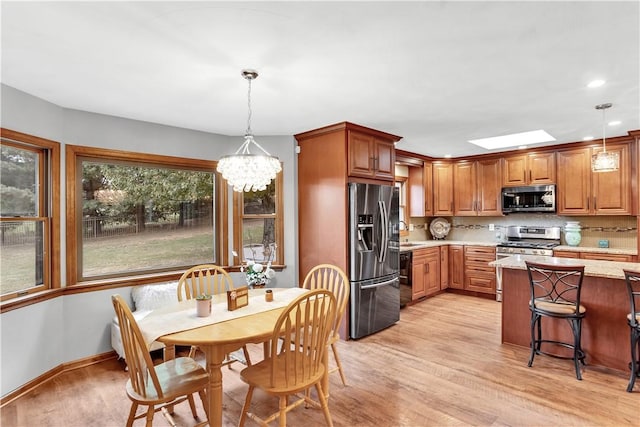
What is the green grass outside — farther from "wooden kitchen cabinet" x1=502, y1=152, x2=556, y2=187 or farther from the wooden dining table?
"wooden kitchen cabinet" x1=502, y1=152, x2=556, y2=187

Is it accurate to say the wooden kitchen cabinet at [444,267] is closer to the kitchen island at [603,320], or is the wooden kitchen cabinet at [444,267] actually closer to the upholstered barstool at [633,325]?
the kitchen island at [603,320]

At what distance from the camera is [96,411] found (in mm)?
2438

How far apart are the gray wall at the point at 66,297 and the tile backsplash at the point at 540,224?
3.84m

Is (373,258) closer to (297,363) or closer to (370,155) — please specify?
(370,155)

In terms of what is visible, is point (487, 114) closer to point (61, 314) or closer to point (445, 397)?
point (445, 397)

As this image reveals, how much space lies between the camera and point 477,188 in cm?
587

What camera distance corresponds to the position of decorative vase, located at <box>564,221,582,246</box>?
5082 mm

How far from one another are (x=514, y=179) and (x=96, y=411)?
6.01 meters

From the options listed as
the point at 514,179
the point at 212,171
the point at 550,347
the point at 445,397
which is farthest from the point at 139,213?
the point at 514,179

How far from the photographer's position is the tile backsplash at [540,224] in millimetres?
4836

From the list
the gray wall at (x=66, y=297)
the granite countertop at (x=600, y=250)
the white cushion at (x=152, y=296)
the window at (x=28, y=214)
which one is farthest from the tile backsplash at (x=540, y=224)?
the window at (x=28, y=214)

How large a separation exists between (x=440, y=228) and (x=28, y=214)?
19.8ft

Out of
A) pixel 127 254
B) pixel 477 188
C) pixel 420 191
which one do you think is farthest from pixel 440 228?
pixel 127 254

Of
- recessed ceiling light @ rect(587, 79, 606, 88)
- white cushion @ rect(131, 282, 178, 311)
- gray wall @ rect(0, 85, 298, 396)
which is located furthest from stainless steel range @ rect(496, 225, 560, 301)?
white cushion @ rect(131, 282, 178, 311)
